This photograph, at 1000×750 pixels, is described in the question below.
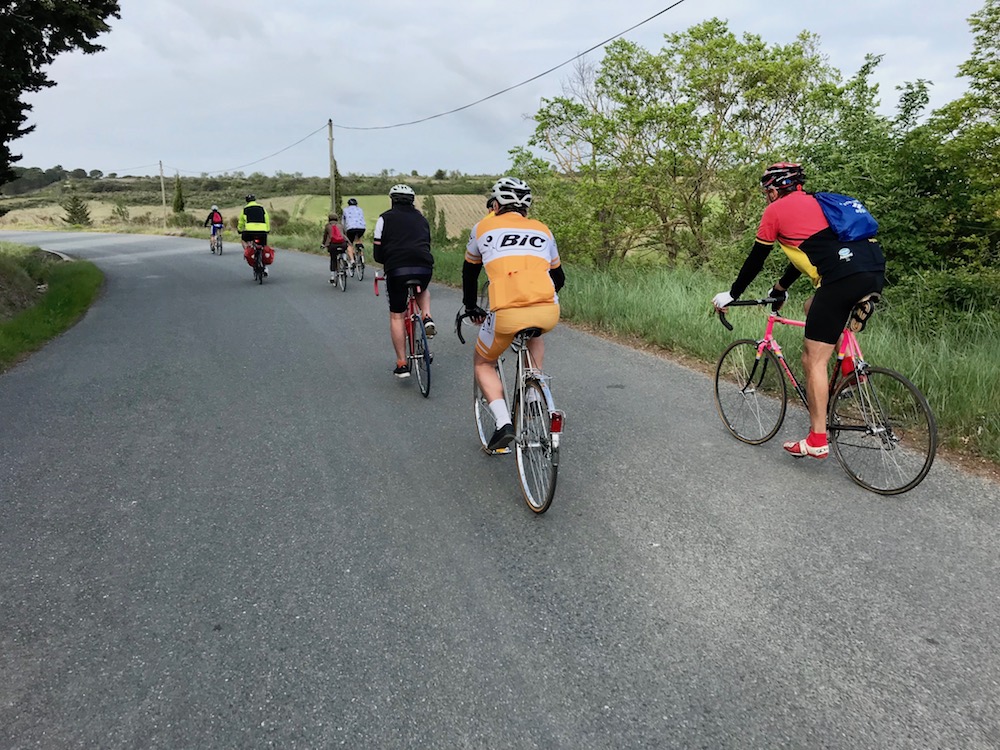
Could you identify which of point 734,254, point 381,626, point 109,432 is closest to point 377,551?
point 381,626

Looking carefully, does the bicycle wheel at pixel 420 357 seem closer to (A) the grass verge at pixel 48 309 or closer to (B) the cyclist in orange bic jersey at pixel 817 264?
(B) the cyclist in orange bic jersey at pixel 817 264

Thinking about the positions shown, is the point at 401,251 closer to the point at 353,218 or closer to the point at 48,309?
the point at 48,309

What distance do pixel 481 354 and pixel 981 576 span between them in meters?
2.95

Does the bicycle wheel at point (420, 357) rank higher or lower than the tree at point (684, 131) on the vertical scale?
lower

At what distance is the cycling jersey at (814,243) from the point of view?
12.7 feet

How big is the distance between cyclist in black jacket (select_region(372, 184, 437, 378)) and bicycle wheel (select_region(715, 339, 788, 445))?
2922mm

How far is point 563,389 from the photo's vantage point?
6406mm

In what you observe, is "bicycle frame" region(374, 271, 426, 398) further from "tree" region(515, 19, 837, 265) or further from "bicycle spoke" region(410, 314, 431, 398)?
"tree" region(515, 19, 837, 265)

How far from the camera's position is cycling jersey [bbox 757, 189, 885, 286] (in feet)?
12.7

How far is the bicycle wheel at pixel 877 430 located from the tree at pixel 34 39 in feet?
37.6

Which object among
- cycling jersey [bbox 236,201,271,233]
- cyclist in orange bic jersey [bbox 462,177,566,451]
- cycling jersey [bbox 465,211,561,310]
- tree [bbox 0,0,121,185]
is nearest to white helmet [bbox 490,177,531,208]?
cyclist in orange bic jersey [bbox 462,177,566,451]

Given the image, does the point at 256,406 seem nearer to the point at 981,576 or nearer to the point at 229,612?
the point at 229,612

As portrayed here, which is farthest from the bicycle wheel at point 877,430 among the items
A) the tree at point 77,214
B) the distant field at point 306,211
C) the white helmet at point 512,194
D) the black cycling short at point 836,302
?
the tree at point 77,214

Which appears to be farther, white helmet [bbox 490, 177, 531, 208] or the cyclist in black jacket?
the cyclist in black jacket
